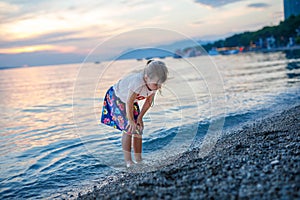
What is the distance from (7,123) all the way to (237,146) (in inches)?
420

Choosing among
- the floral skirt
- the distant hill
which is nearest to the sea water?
the distant hill

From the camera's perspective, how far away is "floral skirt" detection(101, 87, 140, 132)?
5.63 meters

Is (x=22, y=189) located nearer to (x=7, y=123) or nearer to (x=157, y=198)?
(x=157, y=198)

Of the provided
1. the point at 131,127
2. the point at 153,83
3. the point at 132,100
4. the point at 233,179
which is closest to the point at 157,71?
the point at 153,83

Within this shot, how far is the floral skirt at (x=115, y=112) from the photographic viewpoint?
5.63m

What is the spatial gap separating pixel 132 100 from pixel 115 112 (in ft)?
2.27

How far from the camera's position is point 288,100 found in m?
13.4

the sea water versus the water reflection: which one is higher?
the water reflection

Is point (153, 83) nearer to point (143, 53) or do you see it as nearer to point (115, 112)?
point (143, 53)

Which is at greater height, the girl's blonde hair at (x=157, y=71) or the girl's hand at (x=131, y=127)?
the girl's blonde hair at (x=157, y=71)

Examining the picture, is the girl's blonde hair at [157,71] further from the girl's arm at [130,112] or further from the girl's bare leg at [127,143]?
the girl's bare leg at [127,143]

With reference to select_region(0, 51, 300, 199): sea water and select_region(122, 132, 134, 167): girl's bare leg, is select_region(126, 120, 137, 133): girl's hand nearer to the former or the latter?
select_region(122, 132, 134, 167): girl's bare leg

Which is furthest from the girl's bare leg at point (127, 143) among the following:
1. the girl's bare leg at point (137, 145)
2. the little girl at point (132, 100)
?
the girl's bare leg at point (137, 145)

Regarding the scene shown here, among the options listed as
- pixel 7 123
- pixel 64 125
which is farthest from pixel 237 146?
pixel 7 123
